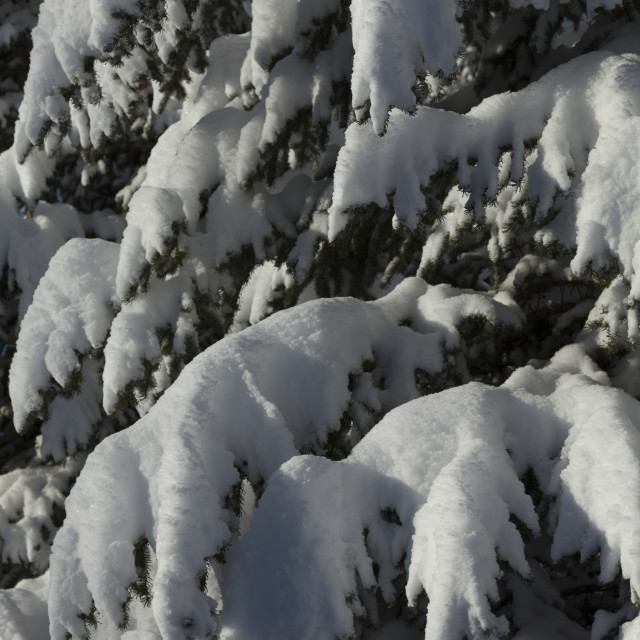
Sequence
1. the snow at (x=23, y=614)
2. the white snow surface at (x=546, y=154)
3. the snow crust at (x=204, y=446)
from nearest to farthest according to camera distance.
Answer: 1. the snow crust at (x=204, y=446)
2. the white snow surface at (x=546, y=154)
3. the snow at (x=23, y=614)

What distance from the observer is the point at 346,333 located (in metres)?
2.38

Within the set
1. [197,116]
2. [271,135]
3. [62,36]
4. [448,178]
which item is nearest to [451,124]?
[448,178]

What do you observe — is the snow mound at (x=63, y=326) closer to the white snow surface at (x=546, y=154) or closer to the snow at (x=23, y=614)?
the snow at (x=23, y=614)

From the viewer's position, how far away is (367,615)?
187 cm

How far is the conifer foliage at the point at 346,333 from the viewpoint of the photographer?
5.78 feet

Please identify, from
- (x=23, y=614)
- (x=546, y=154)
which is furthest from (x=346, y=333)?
(x=23, y=614)

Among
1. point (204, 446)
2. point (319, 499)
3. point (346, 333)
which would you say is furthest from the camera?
point (346, 333)

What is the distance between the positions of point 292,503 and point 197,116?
2028 mm

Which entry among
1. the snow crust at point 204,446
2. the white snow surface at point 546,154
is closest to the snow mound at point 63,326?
the snow crust at point 204,446

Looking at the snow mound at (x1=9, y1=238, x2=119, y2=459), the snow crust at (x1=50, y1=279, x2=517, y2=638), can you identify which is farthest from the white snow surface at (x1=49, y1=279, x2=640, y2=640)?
the snow mound at (x1=9, y1=238, x2=119, y2=459)

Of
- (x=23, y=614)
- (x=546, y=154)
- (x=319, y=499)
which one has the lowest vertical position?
(x=23, y=614)

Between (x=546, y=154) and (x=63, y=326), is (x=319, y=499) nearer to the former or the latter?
(x=546, y=154)

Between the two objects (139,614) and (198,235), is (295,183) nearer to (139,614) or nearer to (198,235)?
(198,235)

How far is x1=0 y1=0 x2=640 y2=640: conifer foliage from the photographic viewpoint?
1.76 m
